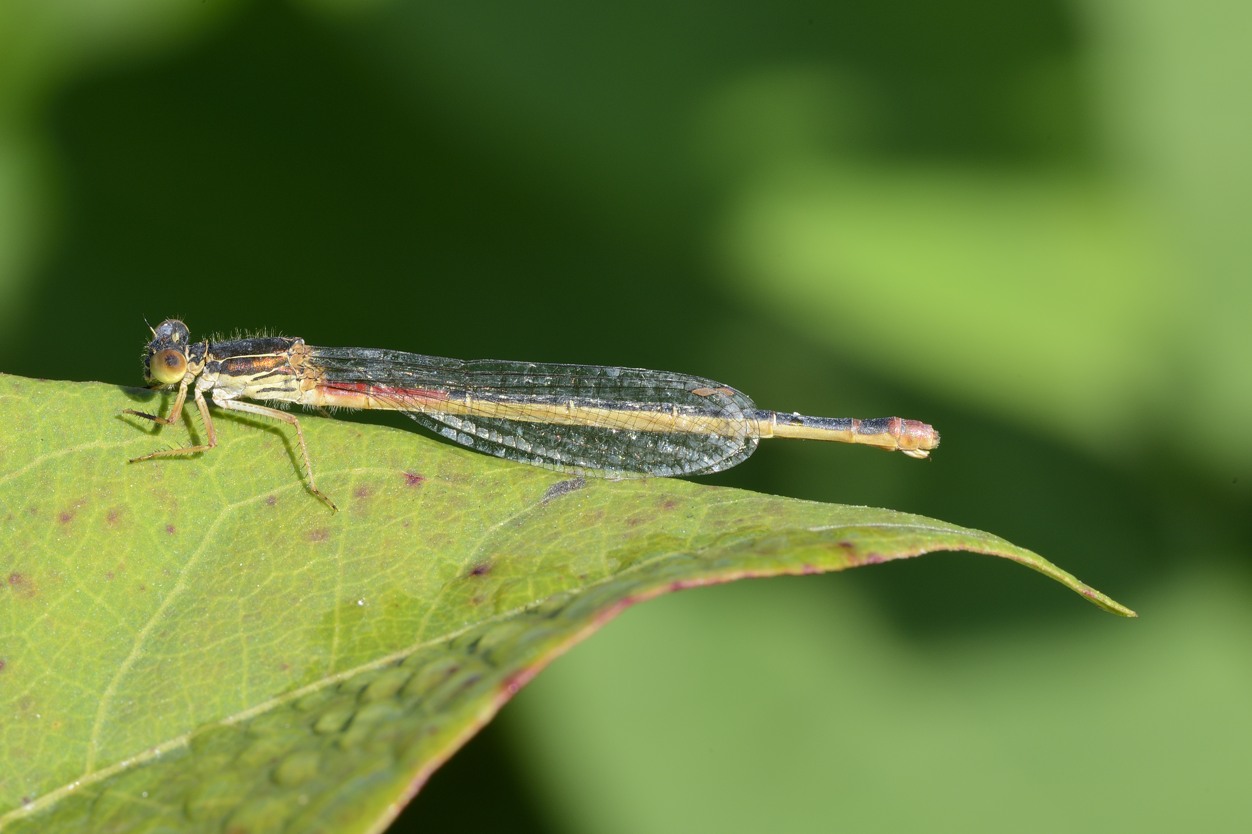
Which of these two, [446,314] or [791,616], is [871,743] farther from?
[446,314]

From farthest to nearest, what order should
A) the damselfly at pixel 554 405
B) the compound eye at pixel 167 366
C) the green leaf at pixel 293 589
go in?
the damselfly at pixel 554 405 → the compound eye at pixel 167 366 → the green leaf at pixel 293 589

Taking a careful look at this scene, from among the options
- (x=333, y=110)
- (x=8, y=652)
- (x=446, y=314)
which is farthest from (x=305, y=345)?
(x=8, y=652)

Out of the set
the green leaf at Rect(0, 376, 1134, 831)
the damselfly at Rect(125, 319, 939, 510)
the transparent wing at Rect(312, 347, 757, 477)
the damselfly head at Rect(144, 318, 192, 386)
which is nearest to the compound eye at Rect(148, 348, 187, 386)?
the damselfly head at Rect(144, 318, 192, 386)

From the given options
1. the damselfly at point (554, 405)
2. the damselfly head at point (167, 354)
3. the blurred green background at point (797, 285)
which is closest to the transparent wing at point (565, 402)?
the damselfly at point (554, 405)

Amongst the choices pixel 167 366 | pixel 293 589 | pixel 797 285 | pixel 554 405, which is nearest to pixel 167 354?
pixel 167 366

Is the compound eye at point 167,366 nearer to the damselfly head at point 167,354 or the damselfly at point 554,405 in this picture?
the damselfly head at point 167,354
